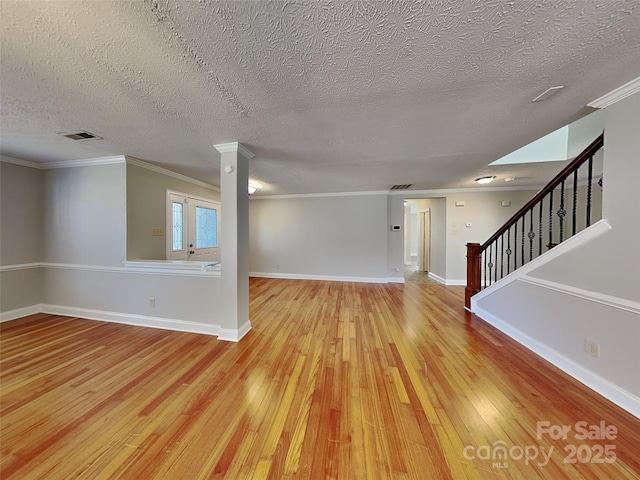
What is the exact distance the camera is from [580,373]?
1831 mm

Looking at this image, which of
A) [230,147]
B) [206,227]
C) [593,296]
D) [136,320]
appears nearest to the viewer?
[593,296]

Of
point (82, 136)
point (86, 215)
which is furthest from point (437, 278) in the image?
point (86, 215)

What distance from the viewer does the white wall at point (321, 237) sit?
217 inches

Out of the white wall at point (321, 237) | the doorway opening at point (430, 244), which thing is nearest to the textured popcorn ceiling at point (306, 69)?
the white wall at point (321, 237)

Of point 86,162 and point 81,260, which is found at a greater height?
point 86,162

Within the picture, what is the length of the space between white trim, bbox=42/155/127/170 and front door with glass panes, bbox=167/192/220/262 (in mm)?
828

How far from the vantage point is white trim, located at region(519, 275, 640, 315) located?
5.00ft

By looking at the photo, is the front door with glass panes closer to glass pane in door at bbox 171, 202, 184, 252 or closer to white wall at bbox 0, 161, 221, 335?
glass pane in door at bbox 171, 202, 184, 252

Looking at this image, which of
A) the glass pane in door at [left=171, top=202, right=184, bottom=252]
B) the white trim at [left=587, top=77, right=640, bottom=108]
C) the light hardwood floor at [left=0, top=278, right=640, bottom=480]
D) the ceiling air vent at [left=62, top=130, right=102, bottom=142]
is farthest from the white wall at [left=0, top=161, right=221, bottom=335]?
the white trim at [left=587, top=77, right=640, bottom=108]

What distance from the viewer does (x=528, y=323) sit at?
2.40m

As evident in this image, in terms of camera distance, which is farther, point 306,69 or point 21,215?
point 21,215

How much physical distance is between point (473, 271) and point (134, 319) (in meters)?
5.22

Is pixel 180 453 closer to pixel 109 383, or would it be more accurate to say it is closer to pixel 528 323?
pixel 109 383

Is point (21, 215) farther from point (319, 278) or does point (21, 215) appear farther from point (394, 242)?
point (394, 242)
